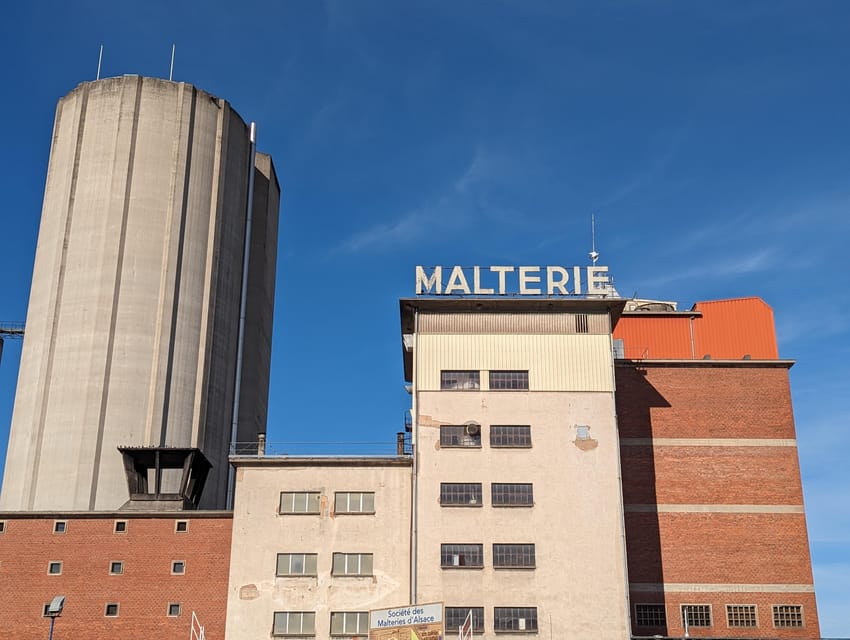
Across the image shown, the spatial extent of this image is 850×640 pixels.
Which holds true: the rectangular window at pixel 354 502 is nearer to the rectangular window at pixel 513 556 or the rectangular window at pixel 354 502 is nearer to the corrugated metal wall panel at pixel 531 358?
the corrugated metal wall panel at pixel 531 358

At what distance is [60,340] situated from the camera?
79750 millimetres

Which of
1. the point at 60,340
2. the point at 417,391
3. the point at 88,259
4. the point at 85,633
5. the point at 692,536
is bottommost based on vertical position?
the point at 85,633

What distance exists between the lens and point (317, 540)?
55.7 m

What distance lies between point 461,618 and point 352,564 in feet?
22.6

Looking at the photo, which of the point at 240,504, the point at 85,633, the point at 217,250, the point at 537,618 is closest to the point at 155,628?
the point at 85,633

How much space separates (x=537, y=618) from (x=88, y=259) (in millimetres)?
49959

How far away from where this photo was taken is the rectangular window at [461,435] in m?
57.7

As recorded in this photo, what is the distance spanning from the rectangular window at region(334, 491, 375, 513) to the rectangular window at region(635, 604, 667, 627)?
698 inches

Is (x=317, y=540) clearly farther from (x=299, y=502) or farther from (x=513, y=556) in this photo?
(x=513, y=556)

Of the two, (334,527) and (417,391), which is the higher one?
(417,391)

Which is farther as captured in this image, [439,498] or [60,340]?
[60,340]

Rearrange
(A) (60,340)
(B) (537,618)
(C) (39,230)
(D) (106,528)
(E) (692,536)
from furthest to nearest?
1. (C) (39,230)
2. (A) (60,340)
3. (E) (692,536)
4. (D) (106,528)
5. (B) (537,618)

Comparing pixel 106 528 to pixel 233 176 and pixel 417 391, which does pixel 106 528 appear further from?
pixel 233 176

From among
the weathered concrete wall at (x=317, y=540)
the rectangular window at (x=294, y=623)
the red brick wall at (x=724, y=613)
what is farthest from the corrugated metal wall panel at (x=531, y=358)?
the rectangular window at (x=294, y=623)
